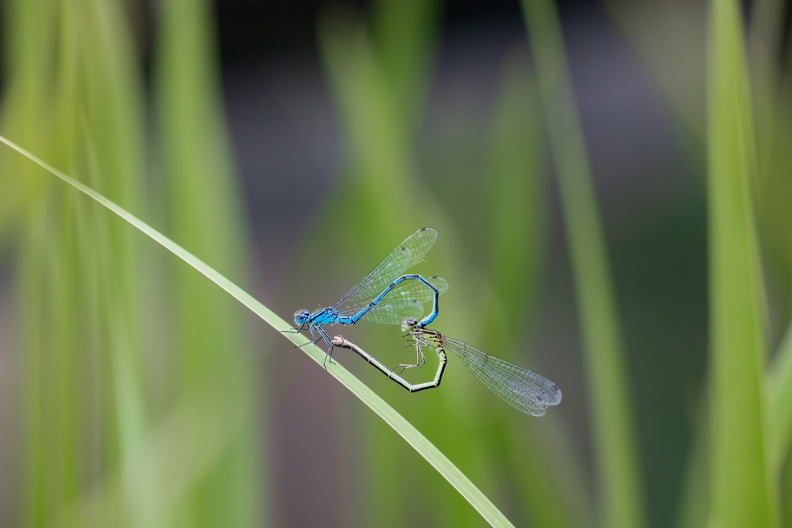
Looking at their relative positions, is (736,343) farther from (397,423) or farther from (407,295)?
(407,295)

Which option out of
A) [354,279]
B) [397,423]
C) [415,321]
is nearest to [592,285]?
[415,321]

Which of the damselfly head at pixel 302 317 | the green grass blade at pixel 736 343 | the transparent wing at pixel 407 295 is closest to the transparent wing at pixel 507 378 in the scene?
the transparent wing at pixel 407 295

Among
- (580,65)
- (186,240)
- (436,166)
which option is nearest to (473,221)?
(436,166)

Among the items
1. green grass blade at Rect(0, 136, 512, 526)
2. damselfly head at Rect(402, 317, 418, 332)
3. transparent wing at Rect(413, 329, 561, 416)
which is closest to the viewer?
green grass blade at Rect(0, 136, 512, 526)

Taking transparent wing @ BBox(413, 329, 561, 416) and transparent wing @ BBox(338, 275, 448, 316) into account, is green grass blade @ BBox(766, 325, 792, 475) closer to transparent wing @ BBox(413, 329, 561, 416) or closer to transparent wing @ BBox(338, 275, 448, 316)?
transparent wing @ BBox(413, 329, 561, 416)

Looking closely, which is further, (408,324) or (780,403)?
(408,324)

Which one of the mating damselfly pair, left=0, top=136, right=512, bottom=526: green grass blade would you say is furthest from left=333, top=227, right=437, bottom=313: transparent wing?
left=0, top=136, right=512, bottom=526: green grass blade

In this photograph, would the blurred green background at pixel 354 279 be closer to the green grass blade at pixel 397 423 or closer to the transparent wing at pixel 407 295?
the transparent wing at pixel 407 295
